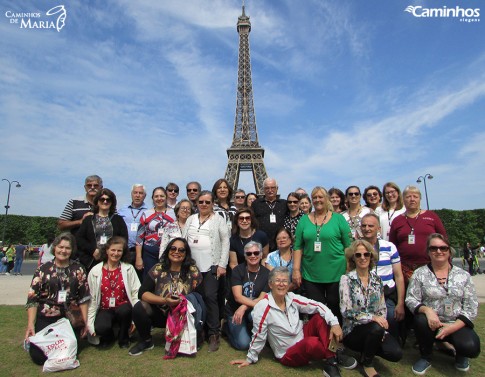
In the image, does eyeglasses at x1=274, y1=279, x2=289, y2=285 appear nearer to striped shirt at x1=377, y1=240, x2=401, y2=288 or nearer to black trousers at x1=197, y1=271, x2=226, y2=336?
black trousers at x1=197, y1=271, x2=226, y2=336

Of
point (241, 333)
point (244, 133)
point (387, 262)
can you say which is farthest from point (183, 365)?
point (244, 133)

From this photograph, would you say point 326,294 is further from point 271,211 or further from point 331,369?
point 271,211

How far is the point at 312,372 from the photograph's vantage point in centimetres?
335

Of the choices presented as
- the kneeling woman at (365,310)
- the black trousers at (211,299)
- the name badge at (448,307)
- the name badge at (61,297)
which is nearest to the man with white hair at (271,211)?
the black trousers at (211,299)

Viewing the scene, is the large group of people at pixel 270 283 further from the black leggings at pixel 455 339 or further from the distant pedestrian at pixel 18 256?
the distant pedestrian at pixel 18 256

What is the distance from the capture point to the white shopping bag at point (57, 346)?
3385 millimetres

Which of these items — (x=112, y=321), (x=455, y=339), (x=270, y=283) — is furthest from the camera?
(x=112, y=321)

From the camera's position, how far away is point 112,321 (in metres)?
4.05

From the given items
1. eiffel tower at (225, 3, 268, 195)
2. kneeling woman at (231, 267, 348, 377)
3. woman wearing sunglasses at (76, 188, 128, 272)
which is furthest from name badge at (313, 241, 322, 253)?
eiffel tower at (225, 3, 268, 195)

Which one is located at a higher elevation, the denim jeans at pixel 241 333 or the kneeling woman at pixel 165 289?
the kneeling woman at pixel 165 289

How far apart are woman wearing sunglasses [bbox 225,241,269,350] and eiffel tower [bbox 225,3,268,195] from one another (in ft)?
110

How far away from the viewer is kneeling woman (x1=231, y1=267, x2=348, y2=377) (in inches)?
133

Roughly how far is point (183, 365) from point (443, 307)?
111 inches

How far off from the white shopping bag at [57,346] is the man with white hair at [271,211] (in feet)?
9.87
